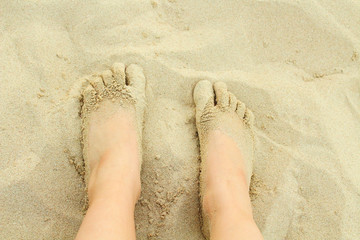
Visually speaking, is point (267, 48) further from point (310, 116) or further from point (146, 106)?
point (146, 106)

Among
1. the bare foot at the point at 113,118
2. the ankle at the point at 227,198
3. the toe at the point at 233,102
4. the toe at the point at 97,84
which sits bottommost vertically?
the ankle at the point at 227,198

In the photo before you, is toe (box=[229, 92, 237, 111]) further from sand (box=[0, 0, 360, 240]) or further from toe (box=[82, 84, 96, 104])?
toe (box=[82, 84, 96, 104])

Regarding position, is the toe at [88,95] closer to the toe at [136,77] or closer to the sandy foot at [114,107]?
the sandy foot at [114,107]

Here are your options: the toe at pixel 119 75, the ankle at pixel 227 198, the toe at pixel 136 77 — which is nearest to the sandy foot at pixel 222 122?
the ankle at pixel 227 198

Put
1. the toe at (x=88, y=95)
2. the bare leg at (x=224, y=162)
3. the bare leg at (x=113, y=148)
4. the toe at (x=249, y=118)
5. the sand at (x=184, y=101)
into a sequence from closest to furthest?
the bare leg at (x=113, y=148)
the bare leg at (x=224, y=162)
the sand at (x=184, y=101)
the toe at (x=88, y=95)
the toe at (x=249, y=118)

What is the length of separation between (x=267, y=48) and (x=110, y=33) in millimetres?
916

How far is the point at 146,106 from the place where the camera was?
1682mm

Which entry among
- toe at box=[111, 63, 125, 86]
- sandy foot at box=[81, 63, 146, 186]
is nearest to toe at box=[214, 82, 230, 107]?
sandy foot at box=[81, 63, 146, 186]

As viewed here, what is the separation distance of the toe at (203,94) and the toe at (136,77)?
0.30m

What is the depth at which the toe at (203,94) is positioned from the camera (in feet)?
5.55

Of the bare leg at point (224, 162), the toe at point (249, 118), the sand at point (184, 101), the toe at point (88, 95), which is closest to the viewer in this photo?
the bare leg at point (224, 162)

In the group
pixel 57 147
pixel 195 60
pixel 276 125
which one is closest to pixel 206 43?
pixel 195 60

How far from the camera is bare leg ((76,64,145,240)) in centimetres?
124

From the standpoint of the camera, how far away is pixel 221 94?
1.72 meters
